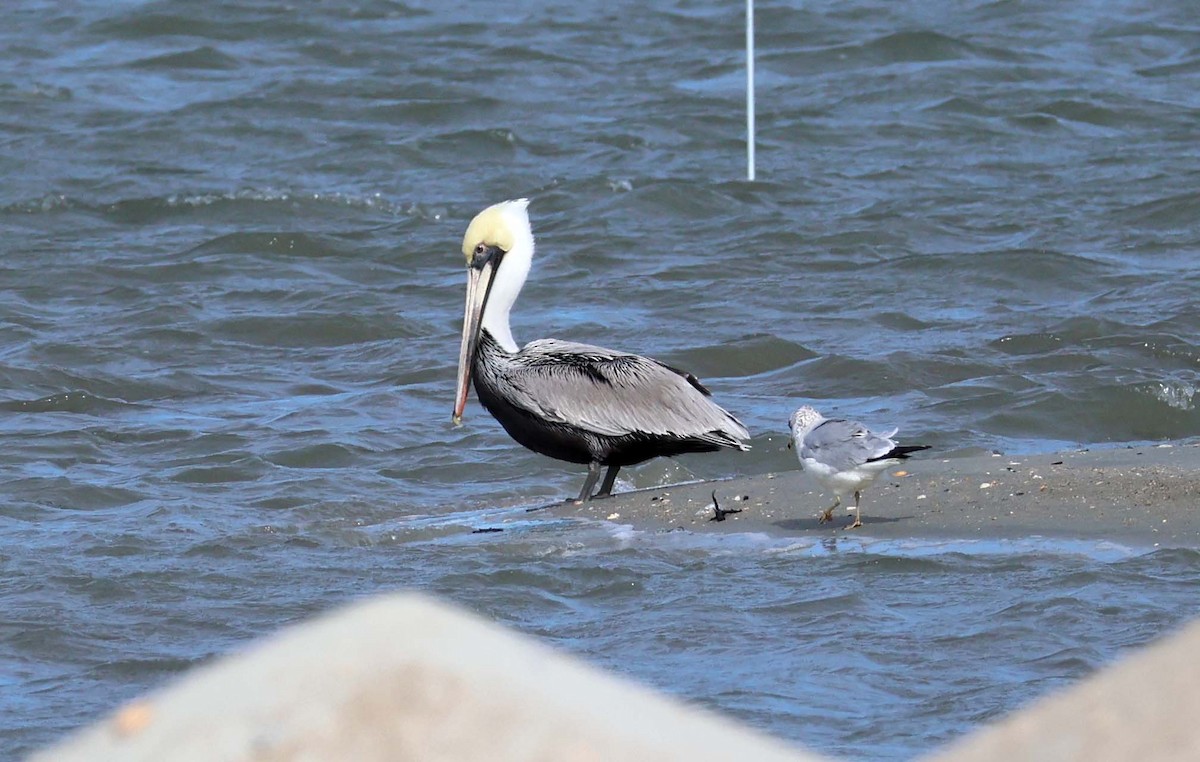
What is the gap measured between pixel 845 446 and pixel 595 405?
1602 mm

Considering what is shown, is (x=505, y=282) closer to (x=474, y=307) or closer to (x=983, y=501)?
(x=474, y=307)

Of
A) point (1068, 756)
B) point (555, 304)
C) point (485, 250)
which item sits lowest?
point (555, 304)

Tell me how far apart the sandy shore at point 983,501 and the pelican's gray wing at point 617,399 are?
264 millimetres

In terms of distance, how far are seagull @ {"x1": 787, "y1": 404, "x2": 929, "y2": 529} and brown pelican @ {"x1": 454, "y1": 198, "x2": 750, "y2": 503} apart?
3.77 ft

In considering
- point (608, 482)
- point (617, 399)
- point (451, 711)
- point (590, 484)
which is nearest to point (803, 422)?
point (617, 399)

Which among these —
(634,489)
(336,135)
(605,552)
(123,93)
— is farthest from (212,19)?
(605,552)

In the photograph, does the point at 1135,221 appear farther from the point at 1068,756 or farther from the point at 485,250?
the point at 1068,756

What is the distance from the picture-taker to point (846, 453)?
6340 mm

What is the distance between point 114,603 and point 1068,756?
15.8ft

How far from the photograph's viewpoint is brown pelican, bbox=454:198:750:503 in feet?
25.4

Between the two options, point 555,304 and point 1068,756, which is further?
point 555,304

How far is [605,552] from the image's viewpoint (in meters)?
6.86

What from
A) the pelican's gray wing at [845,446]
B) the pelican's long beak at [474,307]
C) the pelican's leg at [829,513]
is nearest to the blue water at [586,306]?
the pelican's leg at [829,513]

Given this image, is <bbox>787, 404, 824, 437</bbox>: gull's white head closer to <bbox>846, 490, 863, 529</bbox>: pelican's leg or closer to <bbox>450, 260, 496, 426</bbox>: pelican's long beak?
<bbox>846, 490, 863, 529</bbox>: pelican's leg
